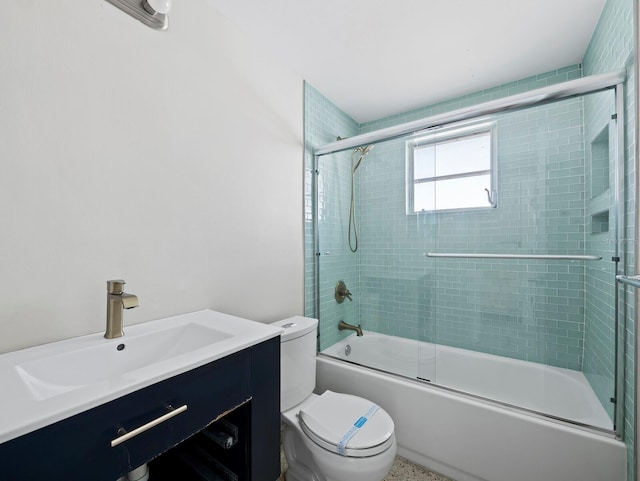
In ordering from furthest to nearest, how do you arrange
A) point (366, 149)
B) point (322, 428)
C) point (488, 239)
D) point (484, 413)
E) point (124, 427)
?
point (366, 149) → point (488, 239) → point (484, 413) → point (322, 428) → point (124, 427)

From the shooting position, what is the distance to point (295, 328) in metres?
1.53

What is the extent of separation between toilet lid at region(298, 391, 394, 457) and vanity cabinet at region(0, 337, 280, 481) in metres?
0.24

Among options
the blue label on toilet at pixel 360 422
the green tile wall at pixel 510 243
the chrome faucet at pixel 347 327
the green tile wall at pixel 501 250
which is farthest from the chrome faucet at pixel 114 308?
the green tile wall at pixel 501 250

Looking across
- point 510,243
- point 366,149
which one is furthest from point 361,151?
point 510,243

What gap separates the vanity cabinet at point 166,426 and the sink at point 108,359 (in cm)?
10

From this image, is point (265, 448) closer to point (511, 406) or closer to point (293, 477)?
point (293, 477)

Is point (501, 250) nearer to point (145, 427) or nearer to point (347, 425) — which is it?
point (347, 425)

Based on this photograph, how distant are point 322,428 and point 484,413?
0.78 m

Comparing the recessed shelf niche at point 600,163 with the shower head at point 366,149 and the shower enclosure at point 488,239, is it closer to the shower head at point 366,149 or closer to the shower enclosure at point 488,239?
the shower enclosure at point 488,239

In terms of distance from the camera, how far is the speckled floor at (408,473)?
4.81 ft

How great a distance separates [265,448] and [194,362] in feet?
1.61

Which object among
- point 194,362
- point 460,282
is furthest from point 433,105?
point 194,362

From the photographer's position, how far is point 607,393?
1.33 meters

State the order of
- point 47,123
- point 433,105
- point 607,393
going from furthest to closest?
point 433,105 < point 607,393 < point 47,123
